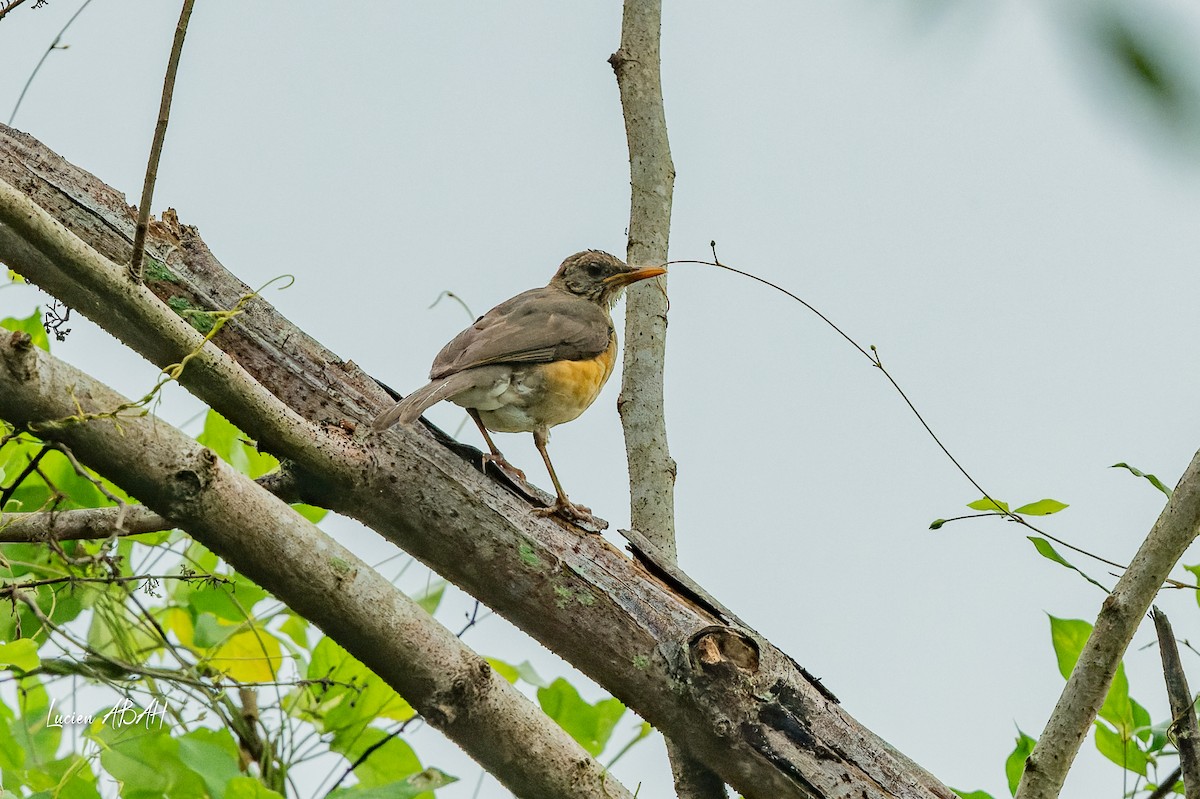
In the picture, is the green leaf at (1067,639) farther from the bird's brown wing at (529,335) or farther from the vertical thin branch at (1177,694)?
the bird's brown wing at (529,335)

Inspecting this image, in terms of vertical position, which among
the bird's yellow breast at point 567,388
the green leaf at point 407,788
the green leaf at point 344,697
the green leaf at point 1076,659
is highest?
the bird's yellow breast at point 567,388

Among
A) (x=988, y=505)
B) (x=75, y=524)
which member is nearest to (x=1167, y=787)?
(x=988, y=505)

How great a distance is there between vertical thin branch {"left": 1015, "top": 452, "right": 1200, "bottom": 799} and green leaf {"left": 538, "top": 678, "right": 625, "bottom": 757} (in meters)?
1.47

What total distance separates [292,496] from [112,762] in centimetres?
112

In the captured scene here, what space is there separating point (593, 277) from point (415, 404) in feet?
9.15

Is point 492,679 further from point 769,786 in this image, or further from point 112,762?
point 112,762

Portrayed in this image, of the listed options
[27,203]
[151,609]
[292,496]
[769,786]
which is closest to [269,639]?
[151,609]

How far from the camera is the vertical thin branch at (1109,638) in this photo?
2.98 meters

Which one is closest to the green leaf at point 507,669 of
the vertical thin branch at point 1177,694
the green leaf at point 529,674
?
the green leaf at point 529,674

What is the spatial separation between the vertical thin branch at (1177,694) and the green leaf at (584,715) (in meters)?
1.78

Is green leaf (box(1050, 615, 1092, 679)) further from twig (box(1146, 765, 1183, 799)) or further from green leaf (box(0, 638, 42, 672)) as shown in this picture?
green leaf (box(0, 638, 42, 672))

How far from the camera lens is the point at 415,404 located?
3459 mm

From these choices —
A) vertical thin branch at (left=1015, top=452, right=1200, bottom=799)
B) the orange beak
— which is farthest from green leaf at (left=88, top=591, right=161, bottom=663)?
vertical thin branch at (left=1015, top=452, right=1200, bottom=799)

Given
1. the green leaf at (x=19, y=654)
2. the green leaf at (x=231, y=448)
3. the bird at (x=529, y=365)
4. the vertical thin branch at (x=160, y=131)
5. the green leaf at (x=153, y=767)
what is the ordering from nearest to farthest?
the vertical thin branch at (x=160, y=131) < the green leaf at (x=19, y=654) < the green leaf at (x=153, y=767) < the green leaf at (x=231, y=448) < the bird at (x=529, y=365)
